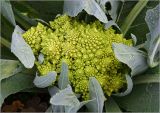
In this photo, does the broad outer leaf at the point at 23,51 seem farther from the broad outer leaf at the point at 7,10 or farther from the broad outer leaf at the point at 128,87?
the broad outer leaf at the point at 128,87

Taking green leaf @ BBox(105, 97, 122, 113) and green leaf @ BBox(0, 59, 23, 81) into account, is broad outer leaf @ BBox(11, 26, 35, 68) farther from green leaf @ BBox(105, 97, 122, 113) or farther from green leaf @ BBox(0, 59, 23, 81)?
green leaf @ BBox(105, 97, 122, 113)

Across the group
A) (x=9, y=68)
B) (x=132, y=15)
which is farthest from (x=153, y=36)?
(x=9, y=68)

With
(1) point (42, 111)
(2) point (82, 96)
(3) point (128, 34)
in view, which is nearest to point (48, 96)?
(1) point (42, 111)

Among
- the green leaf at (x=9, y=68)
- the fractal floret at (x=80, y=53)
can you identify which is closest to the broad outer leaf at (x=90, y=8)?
the fractal floret at (x=80, y=53)

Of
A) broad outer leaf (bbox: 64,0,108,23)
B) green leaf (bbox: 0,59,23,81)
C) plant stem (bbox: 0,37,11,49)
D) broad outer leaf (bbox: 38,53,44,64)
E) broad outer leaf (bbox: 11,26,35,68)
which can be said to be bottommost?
plant stem (bbox: 0,37,11,49)

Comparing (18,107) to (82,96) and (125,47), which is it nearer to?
(82,96)

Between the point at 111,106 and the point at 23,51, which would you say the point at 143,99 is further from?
the point at 23,51

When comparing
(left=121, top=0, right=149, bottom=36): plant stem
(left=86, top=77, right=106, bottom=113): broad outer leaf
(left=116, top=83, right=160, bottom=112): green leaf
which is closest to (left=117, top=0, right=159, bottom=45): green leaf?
(left=121, top=0, right=149, bottom=36): plant stem
